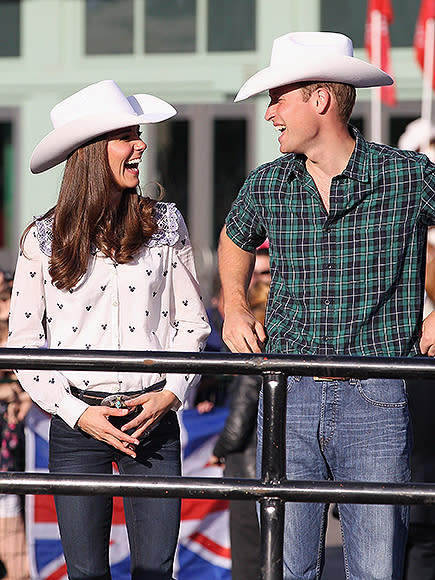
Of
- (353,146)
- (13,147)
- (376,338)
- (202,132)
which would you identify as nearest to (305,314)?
(376,338)

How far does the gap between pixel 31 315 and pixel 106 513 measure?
63 centimetres

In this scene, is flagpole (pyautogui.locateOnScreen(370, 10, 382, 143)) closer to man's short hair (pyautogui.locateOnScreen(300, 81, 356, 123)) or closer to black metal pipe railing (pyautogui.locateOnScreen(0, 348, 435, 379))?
man's short hair (pyautogui.locateOnScreen(300, 81, 356, 123))

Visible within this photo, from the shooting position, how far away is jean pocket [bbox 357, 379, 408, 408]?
10.2 feet

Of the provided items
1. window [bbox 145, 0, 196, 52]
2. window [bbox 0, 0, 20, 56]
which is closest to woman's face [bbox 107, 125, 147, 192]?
window [bbox 145, 0, 196, 52]

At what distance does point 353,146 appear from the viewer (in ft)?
10.6

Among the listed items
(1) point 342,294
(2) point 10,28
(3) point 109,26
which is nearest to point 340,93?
(1) point 342,294

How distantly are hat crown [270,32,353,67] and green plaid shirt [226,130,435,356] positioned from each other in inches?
11.9

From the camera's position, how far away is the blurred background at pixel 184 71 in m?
12.7

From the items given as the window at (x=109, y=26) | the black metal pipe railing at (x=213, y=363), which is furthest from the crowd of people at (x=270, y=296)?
the window at (x=109, y=26)

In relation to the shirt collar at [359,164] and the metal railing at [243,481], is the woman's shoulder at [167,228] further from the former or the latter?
the metal railing at [243,481]

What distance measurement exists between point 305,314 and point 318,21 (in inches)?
395

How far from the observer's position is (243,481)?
260 centimetres

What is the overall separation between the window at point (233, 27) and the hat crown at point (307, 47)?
9.68 metres

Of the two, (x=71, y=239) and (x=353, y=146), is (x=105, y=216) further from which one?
(x=353, y=146)
